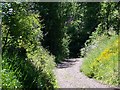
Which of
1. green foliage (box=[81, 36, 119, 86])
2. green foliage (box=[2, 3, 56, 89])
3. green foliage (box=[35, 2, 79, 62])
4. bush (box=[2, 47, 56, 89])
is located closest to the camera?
bush (box=[2, 47, 56, 89])

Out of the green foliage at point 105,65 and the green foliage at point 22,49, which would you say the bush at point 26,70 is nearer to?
the green foliage at point 22,49

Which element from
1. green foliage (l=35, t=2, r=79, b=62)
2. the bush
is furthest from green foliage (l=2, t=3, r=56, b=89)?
green foliage (l=35, t=2, r=79, b=62)

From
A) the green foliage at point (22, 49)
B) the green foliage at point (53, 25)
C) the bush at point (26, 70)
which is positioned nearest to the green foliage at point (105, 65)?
the bush at point (26, 70)

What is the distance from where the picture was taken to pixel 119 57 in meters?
13.2

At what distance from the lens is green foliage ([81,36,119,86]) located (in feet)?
42.2

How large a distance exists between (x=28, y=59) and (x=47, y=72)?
738mm

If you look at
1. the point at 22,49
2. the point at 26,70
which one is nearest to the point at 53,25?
the point at 22,49

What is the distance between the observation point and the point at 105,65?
45.5ft

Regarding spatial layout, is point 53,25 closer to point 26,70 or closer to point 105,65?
point 105,65

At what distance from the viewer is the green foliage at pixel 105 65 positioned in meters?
12.8

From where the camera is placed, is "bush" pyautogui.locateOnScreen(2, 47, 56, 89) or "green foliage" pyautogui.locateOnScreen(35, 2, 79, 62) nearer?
"bush" pyautogui.locateOnScreen(2, 47, 56, 89)

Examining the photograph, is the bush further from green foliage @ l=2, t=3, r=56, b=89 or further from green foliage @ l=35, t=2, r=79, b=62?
green foliage @ l=35, t=2, r=79, b=62

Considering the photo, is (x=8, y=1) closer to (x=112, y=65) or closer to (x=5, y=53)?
(x=5, y=53)

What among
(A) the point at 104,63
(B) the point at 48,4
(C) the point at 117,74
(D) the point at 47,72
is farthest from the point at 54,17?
(D) the point at 47,72
